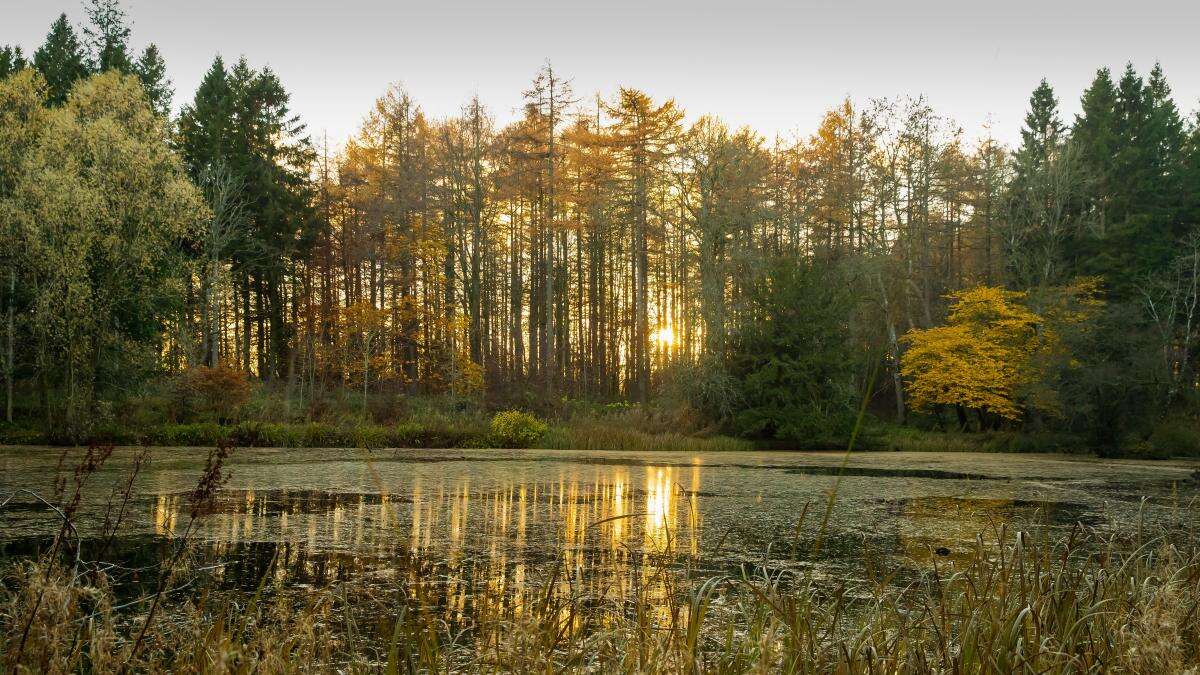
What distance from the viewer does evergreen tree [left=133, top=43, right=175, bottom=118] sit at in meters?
27.4

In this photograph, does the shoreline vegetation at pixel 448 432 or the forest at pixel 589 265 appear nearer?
the shoreline vegetation at pixel 448 432

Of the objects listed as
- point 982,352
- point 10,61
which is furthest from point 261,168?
point 982,352

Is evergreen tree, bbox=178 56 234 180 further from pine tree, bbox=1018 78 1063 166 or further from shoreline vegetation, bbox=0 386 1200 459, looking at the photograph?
pine tree, bbox=1018 78 1063 166

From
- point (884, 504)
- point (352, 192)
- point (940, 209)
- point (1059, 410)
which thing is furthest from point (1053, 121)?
point (884, 504)

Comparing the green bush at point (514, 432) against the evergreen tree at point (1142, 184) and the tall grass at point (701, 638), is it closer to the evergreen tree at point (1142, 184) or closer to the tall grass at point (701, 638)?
the tall grass at point (701, 638)

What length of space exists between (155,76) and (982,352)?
91.1 ft

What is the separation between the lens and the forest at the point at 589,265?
50.0 ft

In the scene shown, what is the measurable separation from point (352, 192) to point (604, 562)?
2521 cm

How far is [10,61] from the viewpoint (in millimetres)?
27500

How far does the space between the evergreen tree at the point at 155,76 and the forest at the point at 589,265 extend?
0.18 meters

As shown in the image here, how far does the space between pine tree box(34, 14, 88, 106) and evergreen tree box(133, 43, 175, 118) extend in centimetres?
209

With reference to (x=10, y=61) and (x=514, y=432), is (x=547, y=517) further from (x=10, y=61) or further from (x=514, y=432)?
(x=10, y=61)

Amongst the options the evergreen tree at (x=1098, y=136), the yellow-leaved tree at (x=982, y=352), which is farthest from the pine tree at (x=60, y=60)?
the evergreen tree at (x=1098, y=136)

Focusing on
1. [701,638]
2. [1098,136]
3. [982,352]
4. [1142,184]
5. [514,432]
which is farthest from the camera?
[1098,136]
